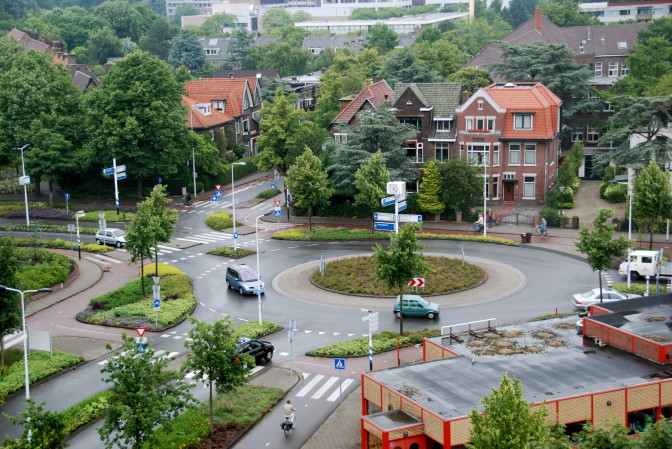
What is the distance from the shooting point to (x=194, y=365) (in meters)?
36.3

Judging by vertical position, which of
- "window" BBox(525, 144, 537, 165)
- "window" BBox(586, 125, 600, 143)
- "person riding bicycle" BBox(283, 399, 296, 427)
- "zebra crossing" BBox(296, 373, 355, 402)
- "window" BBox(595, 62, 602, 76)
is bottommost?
"zebra crossing" BBox(296, 373, 355, 402)

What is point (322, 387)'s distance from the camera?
41.7 metres

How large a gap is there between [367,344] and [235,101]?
224ft

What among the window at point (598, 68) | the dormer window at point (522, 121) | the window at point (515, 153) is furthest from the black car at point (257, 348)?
the window at point (598, 68)

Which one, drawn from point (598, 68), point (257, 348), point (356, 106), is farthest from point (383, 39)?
point (257, 348)

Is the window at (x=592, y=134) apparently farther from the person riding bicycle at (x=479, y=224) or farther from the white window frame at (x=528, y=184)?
the person riding bicycle at (x=479, y=224)

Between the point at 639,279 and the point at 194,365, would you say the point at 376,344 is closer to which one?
the point at 194,365

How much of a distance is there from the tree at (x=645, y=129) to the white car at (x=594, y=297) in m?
27.9

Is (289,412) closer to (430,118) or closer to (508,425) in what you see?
(508,425)

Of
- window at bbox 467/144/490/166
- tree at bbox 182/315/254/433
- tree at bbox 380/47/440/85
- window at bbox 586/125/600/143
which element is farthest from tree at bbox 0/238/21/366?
window at bbox 586/125/600/143

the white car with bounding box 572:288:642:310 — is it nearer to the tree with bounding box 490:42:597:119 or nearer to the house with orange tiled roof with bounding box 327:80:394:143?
the house with orange tiled roof with bounding box 327:80:394:143

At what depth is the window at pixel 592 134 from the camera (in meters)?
98.9

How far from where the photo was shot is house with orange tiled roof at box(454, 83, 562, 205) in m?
80.8

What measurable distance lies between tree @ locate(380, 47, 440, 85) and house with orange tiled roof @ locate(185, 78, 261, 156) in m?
17.1
